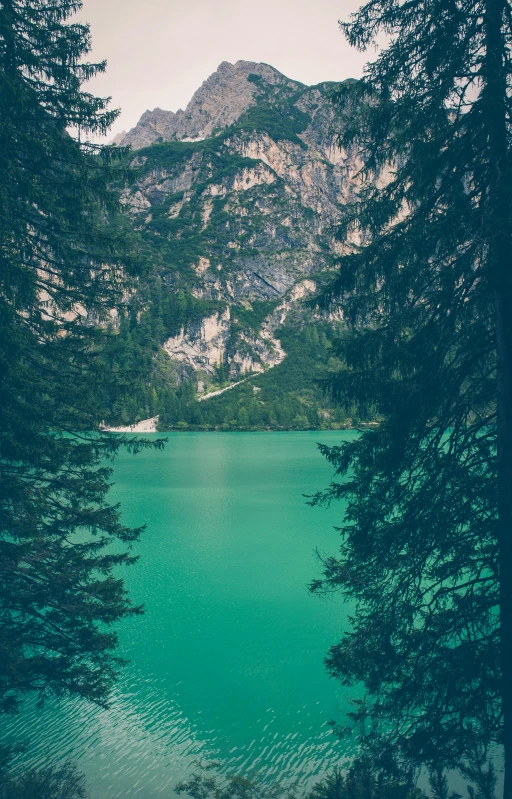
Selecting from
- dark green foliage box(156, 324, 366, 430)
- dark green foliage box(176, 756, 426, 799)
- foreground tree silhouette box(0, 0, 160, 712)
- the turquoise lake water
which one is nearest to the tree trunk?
dark green foliage box(176, 756, 426, 799)

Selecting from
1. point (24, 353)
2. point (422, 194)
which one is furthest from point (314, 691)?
point (422, 194)

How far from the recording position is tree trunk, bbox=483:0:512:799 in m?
4.12

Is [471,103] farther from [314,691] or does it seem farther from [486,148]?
[314,691]

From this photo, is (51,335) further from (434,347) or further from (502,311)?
(502,311)

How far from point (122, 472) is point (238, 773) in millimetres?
47745

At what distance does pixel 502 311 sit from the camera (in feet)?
14.1

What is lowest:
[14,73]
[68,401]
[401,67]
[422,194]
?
[68,401]

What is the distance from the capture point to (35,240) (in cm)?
662

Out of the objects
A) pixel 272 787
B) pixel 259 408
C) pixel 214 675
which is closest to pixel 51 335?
pixel 272 787

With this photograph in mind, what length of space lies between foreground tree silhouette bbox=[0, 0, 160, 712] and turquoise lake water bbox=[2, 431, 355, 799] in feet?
11.1

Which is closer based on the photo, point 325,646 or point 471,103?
point 471,103

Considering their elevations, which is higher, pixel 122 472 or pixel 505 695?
pixel 505 695

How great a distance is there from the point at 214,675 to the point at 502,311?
11.3 m

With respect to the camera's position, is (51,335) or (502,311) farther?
(51,335)
